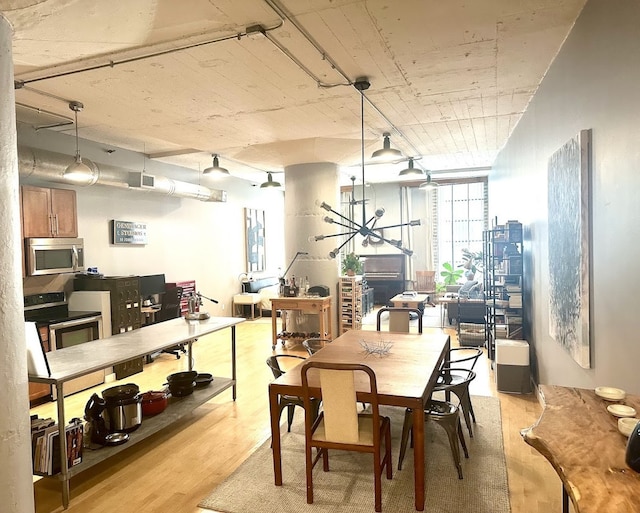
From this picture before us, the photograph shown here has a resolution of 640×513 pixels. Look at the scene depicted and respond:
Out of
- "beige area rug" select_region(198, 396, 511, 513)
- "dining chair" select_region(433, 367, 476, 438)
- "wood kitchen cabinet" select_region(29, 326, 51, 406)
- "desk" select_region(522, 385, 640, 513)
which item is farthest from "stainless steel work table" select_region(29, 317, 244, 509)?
"desk" select_region(522, 385, 640, 513)

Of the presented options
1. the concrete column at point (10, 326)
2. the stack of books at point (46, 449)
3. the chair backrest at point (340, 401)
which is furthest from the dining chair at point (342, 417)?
the stack of books at point (46, 449)

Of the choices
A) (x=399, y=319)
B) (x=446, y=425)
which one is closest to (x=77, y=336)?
(x=399, y=319)

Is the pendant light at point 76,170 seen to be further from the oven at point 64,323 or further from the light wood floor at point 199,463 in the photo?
the light wood floor at point 199,463

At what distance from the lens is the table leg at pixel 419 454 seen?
8.23ft

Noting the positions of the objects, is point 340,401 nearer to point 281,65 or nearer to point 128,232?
point 281,65

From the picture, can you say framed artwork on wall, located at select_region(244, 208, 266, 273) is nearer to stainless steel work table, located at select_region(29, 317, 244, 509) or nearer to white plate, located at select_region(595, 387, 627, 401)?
stainless steel work table, located at select_region(29, 317, 244, 509)

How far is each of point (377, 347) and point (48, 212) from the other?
155 inches

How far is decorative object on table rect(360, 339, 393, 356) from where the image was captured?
11.6ft

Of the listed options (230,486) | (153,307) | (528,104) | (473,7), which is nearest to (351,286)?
(153,307)

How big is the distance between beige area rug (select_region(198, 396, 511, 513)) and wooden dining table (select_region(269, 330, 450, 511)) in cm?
16

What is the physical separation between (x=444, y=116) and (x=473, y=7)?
2380mm

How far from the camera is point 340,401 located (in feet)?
8.32

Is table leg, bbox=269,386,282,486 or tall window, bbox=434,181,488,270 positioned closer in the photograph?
table leg, bbox=269,386,282,486

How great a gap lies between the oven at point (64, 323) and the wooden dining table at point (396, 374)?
300cm
